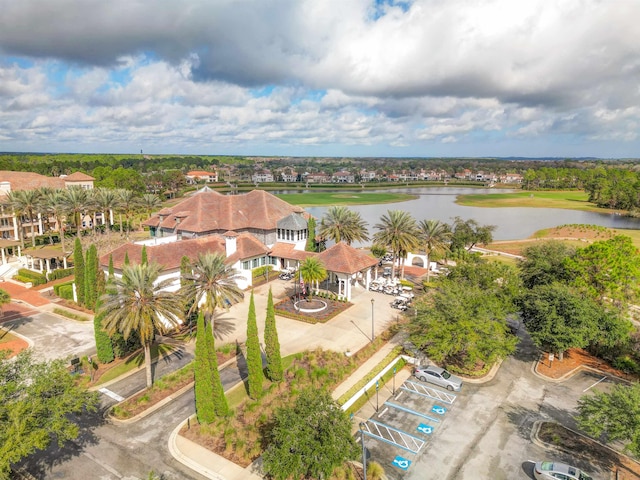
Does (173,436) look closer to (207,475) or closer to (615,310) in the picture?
(207,475)

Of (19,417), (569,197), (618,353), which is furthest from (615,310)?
(569,197)

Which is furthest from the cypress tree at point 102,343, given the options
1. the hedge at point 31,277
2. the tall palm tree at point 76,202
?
the tall palm tree at point 76,202

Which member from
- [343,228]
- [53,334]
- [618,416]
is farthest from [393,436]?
[343,228]

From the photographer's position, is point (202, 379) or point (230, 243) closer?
point (202, 379)

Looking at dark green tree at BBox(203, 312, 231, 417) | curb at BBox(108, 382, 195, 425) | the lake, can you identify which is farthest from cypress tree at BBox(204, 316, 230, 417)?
the lake

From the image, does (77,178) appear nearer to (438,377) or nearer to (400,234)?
(400,234)

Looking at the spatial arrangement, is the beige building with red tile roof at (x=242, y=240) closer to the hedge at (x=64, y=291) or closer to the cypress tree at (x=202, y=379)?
the hedge at (x=64, y=291)

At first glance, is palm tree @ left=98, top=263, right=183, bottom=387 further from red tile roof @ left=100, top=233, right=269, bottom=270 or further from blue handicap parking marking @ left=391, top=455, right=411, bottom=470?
blue handicap parking marking @ left=391, top=455, right=411, bottom=470
